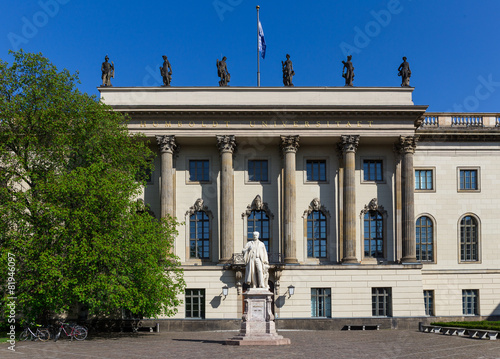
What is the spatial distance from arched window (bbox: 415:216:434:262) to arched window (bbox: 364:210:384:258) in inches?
125

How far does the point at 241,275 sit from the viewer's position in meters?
45.0

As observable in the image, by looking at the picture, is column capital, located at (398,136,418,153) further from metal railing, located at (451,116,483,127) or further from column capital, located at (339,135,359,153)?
metal railing, located at (451,116,483,127)

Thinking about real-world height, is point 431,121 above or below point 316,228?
above

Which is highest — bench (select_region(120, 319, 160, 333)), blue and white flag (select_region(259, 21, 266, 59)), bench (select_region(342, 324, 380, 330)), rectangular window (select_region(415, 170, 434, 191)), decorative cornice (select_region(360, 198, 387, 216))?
blue and white flag (select_region(259, 21, 266, 59))

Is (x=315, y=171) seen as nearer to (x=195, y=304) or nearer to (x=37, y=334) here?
(x=195, y=304)

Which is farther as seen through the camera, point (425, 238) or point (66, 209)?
point (425, 238)

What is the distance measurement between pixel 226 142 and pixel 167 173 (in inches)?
195

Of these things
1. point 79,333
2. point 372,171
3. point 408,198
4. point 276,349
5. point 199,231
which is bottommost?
point 79,333

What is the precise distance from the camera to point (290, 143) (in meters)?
46.8

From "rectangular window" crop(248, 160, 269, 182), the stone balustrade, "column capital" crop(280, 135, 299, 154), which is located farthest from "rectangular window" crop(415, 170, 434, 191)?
"rectangular window" crop(248, 160, 269, 182)

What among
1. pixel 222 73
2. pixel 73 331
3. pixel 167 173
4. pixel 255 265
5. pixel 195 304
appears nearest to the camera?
pixel 255 265

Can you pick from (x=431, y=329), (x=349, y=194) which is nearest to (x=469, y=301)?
(x=431, y=329)

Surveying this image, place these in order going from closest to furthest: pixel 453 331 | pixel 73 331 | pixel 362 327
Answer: pixel 73 331, pixel 453 331, pixel 362 327

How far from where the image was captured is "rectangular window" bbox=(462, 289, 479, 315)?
49.0m
